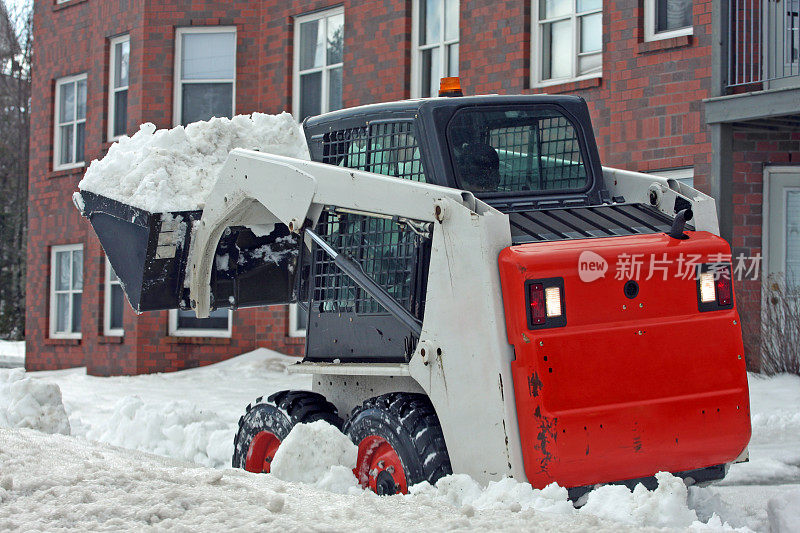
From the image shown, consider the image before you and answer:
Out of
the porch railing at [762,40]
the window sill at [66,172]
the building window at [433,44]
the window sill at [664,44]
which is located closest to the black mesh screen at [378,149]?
the porch railing at [762,40]

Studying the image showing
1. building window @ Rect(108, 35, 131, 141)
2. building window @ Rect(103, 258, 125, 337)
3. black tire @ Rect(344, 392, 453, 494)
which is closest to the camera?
black tire @ Rect(344, 392, 453, 494)

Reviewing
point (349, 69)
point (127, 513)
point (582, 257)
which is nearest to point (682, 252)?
point (582, 257)

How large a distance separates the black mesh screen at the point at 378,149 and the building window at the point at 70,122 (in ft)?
47.0

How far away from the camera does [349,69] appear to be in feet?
54.7

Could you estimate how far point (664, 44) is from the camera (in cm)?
1292

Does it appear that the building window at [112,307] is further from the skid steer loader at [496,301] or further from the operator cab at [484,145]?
the operator cab at [484,145]

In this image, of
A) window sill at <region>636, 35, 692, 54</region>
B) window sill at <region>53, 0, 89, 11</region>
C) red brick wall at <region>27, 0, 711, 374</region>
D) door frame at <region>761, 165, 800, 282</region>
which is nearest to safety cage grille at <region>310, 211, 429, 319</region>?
red brick wall at <region>27, 0, 711, 374</region>

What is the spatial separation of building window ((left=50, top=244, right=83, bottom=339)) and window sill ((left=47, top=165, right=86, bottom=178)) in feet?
4.24

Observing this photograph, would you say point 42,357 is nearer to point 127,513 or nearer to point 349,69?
Answer: point 349,69

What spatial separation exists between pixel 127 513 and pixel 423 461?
4.82 ft

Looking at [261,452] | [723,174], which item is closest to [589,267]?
[261,452]

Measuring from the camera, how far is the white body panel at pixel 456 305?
5.28m

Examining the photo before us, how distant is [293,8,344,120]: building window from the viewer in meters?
17.1

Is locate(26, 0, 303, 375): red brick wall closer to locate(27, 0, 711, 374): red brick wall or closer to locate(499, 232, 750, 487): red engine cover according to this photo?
locate(27, 0, 711, 374): red brick wall
